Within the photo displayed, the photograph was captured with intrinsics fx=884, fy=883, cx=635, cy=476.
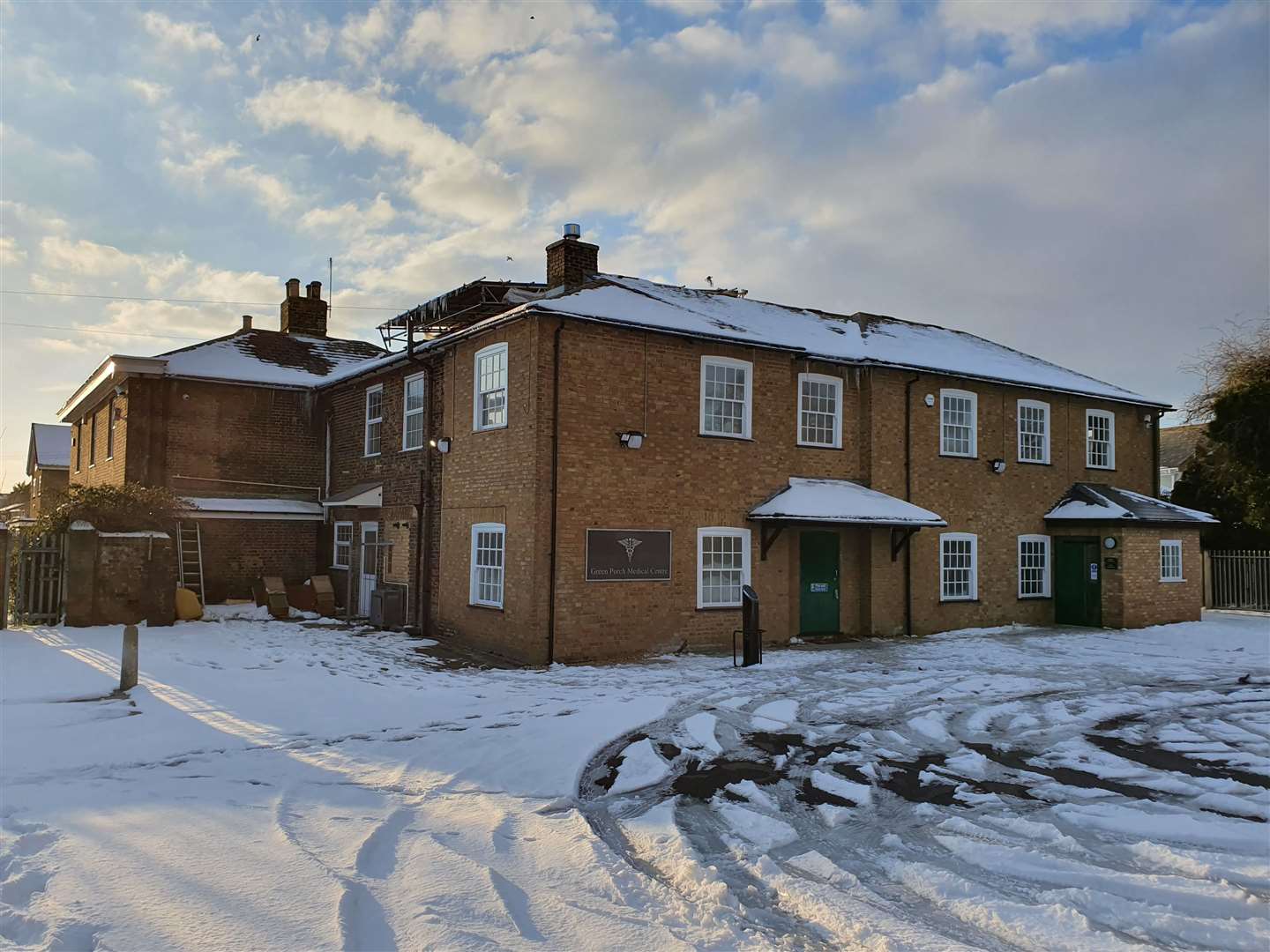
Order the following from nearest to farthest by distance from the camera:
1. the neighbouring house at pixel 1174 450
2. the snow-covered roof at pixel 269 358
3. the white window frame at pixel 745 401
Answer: the white window frame at pixel 745 401
the snow-covered roof at pixel 269 358
the neighbouring house at pixel 1174 450

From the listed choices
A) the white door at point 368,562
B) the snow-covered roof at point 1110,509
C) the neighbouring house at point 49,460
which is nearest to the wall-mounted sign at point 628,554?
the white door at point 368,562

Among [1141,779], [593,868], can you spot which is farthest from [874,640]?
[593,868]

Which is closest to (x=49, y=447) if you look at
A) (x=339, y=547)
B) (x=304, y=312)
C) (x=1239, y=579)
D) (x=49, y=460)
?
(x=49, y=460)

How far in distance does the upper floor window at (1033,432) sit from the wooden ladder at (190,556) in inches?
744

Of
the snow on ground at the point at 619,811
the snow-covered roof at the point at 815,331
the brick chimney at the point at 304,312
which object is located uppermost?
the brick chimney at the point at 304,312

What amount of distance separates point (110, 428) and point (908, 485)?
19.4 m

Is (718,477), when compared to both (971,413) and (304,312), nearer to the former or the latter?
(971,413)

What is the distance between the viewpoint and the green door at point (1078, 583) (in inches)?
776

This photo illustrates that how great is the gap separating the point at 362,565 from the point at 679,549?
28.5ft

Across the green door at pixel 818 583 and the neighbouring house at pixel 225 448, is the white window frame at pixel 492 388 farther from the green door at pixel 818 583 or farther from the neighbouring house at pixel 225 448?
the neighbouring house at pixel 225 448

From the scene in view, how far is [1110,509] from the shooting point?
19656mm

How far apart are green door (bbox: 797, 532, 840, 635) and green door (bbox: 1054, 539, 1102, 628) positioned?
6.60 meters

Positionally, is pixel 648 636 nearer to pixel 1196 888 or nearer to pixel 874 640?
pixel 874 640

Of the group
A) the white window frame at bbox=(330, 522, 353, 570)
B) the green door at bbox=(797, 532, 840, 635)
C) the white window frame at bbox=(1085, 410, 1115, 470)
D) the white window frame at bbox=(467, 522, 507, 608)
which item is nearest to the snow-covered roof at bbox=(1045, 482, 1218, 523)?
the white window frame at bbox=(1085, 410, 1115, 470)
